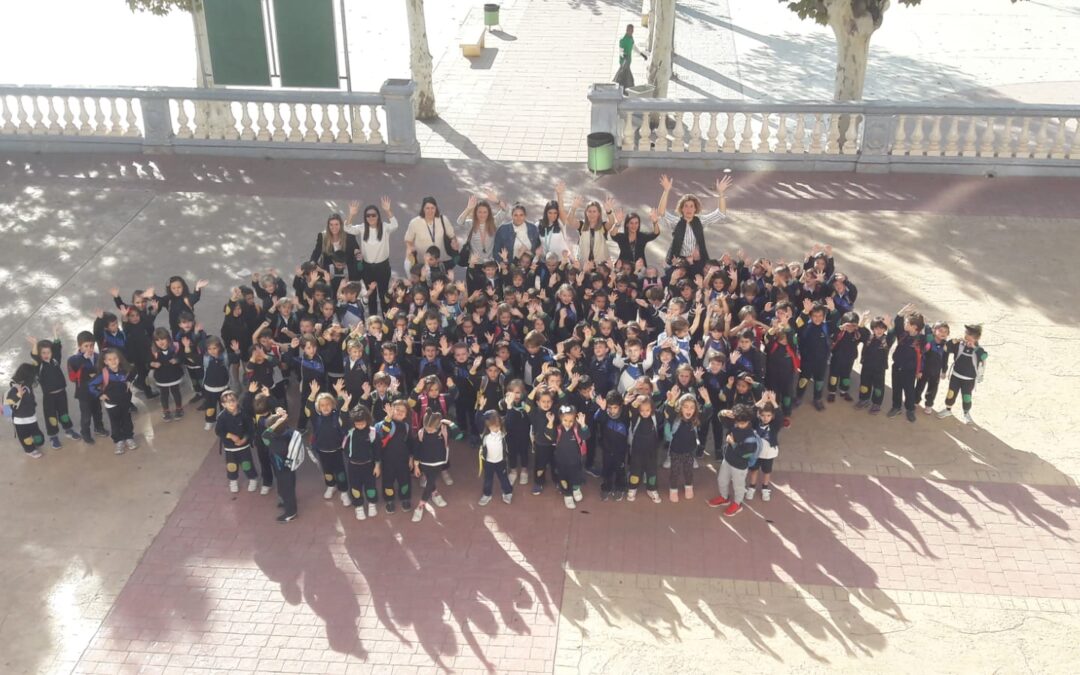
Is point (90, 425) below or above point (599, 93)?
below

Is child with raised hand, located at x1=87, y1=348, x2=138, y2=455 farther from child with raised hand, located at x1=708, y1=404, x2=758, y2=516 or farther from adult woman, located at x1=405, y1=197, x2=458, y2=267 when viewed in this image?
child with raised hand, located at x1=708, y1=404, x2=758, y2=516

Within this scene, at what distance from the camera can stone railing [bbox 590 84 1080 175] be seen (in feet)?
54.0

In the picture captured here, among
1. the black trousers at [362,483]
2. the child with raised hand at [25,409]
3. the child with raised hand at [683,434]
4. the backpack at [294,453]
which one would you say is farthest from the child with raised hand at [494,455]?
the child with raised hand at [25,409]

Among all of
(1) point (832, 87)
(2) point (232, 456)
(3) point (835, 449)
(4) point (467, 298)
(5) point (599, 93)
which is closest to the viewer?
(2) point (232, 456)

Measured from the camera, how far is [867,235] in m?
15.0

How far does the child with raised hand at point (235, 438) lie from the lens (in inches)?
388

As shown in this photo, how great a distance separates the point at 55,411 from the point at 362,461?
3.49m

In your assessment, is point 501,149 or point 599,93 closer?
point 599,93

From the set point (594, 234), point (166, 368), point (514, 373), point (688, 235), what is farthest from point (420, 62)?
point (514, 373)

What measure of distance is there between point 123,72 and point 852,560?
18.3 meters

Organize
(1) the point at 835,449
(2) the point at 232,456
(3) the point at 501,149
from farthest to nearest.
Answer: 1. (3) the point at 501,149
2. (1) the point at 835,449
3. (2) the point at 232,456

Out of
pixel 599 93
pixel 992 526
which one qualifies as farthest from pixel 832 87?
pixel 992 526

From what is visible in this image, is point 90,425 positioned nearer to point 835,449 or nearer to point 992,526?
point 835,449

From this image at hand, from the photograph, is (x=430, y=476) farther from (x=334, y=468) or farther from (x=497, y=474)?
(x=334, y=468)
